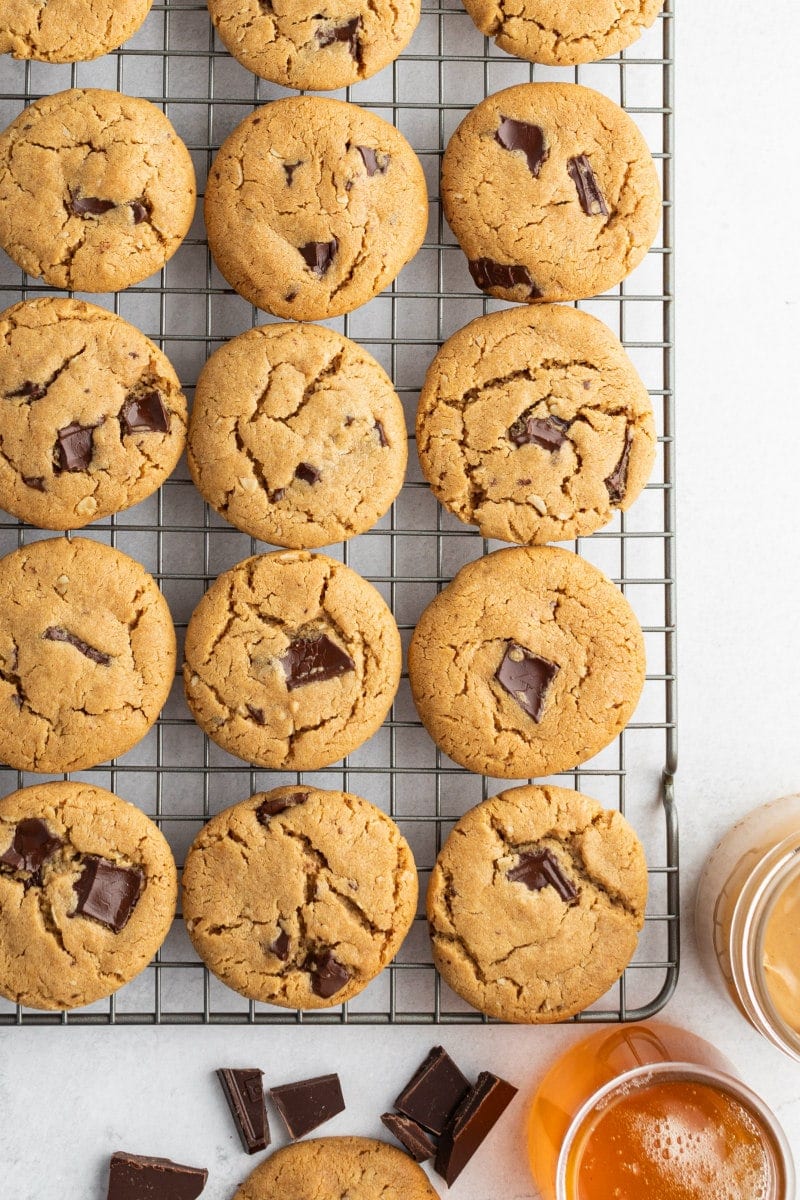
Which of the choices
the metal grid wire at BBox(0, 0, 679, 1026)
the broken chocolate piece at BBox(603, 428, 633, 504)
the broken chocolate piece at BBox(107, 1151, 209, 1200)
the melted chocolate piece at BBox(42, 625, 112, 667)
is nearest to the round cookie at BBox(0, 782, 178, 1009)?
the metal grid wire at BBox(0, 0, 679, 1026)

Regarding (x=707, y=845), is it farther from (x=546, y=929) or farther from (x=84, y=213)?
(x=84, y=213)

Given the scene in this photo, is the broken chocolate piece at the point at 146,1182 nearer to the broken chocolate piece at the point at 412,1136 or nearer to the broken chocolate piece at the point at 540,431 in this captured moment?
the broken chocolate piece at the point at 412,1136

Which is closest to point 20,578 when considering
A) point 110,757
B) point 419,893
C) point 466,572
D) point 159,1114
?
point 110,757

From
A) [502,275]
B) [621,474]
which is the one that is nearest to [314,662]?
[621,474]

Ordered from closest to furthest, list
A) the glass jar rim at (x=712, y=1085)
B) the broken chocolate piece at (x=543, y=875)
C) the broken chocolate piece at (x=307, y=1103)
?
the glass jar rim at (x=712, y=1085), the broken chocolate piece at (x=543, y=875), the broken chocolate piece at (x=307, y=1103)

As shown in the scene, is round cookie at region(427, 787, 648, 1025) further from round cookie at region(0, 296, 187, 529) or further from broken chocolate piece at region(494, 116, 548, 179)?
broken chocolate piece at region(494, 116, 548, 179)

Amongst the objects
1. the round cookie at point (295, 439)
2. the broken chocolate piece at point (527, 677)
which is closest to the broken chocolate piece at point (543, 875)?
the broken chocolate piece at point (527, 677)
